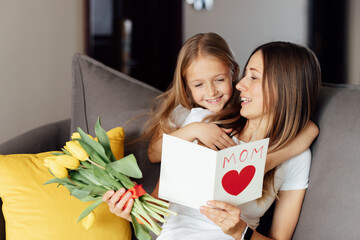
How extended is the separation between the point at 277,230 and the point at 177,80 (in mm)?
674

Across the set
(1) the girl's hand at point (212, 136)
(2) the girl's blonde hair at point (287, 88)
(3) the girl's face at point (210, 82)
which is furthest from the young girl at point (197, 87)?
(2) the girl's blonde hair at point (287, 88)

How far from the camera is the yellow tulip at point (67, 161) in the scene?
1.03m

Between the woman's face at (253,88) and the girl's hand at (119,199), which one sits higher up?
the woman's face at (253,88)

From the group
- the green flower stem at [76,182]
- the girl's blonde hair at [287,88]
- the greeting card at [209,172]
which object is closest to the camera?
the greeting card at [209,172]

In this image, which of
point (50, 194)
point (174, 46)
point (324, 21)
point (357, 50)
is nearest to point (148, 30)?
point (174, 46)

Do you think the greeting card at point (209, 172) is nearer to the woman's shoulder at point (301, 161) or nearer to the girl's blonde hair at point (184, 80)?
the woman's shoulder at point (301, 161)

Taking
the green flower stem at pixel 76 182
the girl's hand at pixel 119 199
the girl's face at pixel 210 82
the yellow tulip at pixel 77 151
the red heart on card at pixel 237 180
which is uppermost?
the girl's face at pixel 210 82

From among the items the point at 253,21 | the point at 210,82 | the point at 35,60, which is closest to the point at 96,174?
the point at 210,82

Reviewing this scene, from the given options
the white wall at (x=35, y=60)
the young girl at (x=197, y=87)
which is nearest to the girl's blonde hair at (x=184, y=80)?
the young girl at (x=197, y=87)

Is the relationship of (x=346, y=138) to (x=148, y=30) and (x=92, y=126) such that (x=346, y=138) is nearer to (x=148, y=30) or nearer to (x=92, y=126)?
(x=92, y=126)

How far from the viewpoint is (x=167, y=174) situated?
103 centimetres

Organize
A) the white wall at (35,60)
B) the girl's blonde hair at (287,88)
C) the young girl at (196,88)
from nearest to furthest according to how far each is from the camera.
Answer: the girl's blonde hair at (287,88)
the young girl at (196,88)
the white wall at (35,60)

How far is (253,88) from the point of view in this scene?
1229 millimetres

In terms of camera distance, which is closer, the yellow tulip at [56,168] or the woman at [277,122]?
the yellow tulip at [56,168]
